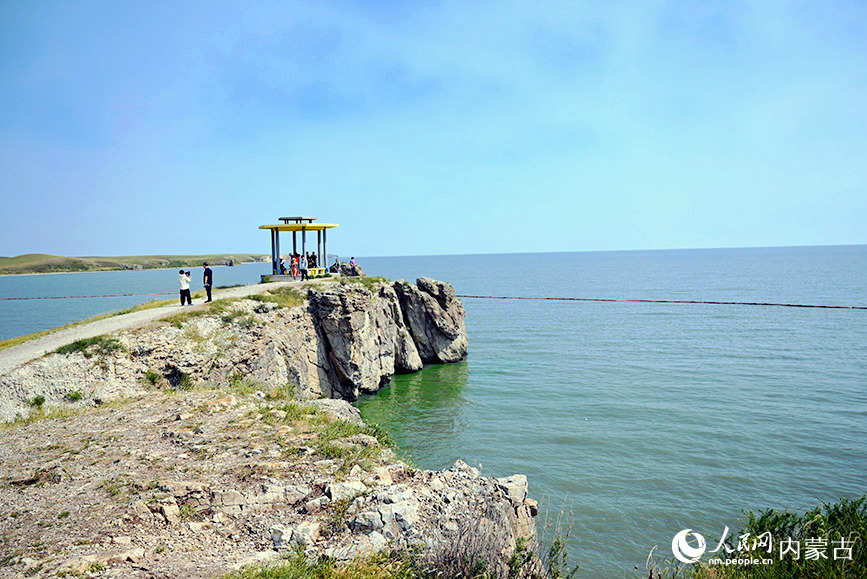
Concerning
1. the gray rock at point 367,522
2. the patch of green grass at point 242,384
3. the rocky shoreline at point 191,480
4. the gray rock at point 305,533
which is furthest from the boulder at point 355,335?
the gray rock at point 367,522

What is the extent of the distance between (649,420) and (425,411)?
401 inches

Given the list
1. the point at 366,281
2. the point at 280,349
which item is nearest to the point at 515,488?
the point at 280,349

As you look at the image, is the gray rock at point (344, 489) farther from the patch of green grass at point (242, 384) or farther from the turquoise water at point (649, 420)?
the patch of green grass at point (242, 384)

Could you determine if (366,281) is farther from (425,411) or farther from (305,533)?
(305,533)

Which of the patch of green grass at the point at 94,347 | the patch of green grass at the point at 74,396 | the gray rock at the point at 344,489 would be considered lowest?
the gray rock at the point at 344,489

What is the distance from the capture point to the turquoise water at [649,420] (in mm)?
13797

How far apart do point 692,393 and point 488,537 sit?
828 inches

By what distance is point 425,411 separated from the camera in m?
23.5

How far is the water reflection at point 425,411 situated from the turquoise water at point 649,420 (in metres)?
0.11

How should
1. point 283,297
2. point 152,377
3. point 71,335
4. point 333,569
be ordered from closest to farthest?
1. point 333,569
2. point 152,377
3. point 71,335
4. point 283,297

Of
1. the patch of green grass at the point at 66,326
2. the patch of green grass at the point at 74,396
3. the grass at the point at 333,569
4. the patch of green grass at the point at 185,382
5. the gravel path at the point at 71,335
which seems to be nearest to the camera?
the grass at the point at 333,569

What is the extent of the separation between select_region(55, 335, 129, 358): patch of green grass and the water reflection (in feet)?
33.5

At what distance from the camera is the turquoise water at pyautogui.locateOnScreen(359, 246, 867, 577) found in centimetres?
1380

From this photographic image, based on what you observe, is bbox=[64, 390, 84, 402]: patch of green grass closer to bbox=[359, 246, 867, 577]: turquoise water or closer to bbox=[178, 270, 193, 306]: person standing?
bbox=[178, 270, 193, 306]: person standing
